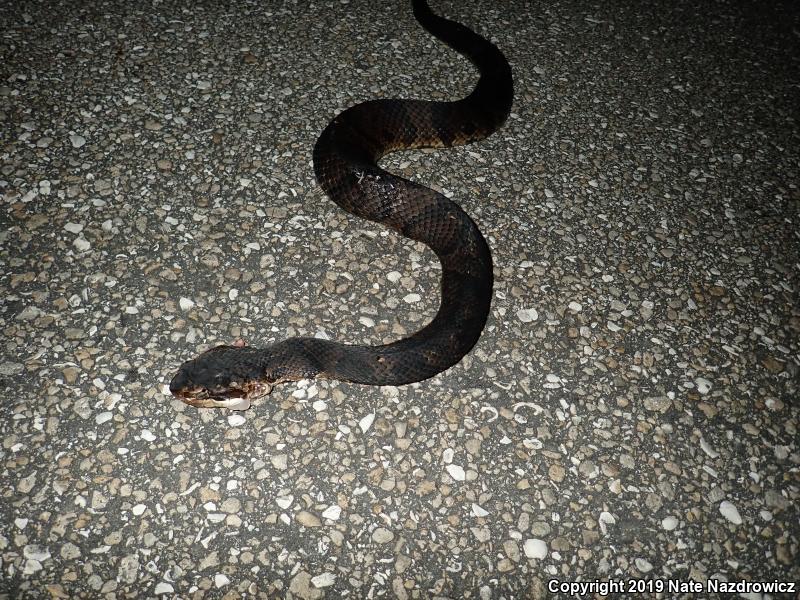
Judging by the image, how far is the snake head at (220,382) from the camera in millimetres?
2371

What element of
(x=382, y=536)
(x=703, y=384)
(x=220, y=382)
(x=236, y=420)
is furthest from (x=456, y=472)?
(x=703, y=384)

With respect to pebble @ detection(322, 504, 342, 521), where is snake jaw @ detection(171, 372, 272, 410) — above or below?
above

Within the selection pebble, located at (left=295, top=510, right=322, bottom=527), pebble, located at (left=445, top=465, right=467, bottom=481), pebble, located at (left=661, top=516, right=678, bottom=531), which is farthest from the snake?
pebble, located at (left=661, top=516, right=678, bottom=531)

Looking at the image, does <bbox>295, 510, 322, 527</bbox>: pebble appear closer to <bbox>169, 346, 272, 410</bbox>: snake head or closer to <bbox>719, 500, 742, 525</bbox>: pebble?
<bbox>169, 346, 272, 410</bbox>: snake head

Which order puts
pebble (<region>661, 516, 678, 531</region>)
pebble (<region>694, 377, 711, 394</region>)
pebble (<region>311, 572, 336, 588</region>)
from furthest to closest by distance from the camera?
pebble (<region>694, 377, 711, 394</region>) < pebble (<region>661, 516, 678, 531</region>) < pebble (<region>311, 572, 336, 588</region>)

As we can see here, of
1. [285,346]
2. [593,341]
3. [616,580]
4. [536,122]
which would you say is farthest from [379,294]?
[536,122]

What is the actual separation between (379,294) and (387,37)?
2550 millimetres

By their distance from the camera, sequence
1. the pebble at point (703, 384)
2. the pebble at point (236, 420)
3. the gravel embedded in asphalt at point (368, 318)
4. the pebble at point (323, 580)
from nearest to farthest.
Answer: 1. the pebble at point (323, 580)
2. the gravel embedded in asphalt at point (368, 318)
3. the pebble at point (236, 420)
4. the pebble at point (703, 384)

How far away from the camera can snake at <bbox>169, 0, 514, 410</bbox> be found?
8.05 feet

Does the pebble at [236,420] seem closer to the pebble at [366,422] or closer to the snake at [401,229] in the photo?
the snake at [401,229]

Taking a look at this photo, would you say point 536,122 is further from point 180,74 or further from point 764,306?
point 180,74

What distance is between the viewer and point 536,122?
3.88m

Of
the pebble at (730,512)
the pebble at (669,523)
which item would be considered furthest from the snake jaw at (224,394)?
the pebble at (730,512)

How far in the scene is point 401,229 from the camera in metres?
3.12
